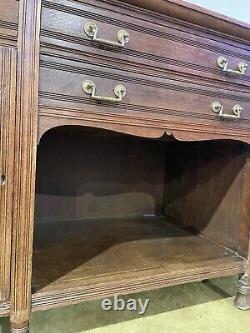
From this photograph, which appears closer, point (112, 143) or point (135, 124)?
point (135, 124)

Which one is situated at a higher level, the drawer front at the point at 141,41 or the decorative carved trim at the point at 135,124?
the drawer front at the point at 141,41

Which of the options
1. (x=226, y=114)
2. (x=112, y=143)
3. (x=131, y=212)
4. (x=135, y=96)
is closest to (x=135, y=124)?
(x=135, y=96)

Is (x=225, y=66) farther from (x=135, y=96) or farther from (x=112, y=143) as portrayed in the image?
(x=112, y=143)

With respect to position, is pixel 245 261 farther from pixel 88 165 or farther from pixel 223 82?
pixel 88 165

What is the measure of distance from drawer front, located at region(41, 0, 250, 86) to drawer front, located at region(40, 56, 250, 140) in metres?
0.04

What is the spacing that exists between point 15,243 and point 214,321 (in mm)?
679

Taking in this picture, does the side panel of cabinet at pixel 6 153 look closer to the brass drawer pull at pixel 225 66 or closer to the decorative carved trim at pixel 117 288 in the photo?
the decorative carved trim at pixel 117 288

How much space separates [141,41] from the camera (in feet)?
2.58

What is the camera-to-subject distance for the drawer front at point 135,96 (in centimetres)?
70

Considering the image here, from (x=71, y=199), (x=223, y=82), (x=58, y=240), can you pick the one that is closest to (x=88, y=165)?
(x=71, y=199)

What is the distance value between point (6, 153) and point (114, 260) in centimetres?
48

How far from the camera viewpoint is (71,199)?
1.32 m

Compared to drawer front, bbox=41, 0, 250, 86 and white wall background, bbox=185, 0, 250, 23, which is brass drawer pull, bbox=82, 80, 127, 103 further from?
white wall background, bbox=185, 0, 250, 23

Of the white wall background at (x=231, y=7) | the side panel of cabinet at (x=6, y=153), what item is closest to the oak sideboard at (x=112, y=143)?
the side panel of cabinet at (x=6, y=153)
